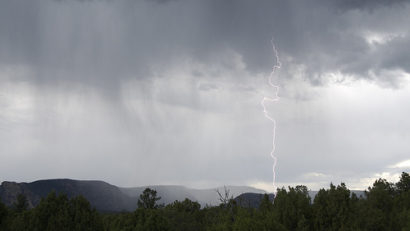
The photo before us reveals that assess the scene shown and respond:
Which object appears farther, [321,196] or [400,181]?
[400,181]

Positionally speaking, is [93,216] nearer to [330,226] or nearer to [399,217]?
[330,226]

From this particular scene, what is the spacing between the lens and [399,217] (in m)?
41.3

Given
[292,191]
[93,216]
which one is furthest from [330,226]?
[93,216]

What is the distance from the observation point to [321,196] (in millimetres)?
37688

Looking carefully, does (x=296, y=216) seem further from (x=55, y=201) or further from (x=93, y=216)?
(x=55, y=201)

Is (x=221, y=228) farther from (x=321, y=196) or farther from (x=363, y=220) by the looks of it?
(x=363, y=220)

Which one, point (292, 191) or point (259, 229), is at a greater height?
point (292, 191)

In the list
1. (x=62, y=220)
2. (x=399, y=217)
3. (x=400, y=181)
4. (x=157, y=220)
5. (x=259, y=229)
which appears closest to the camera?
(x=259, y=229)

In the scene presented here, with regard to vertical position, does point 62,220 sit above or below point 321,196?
below

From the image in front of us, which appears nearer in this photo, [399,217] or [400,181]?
[399,217]

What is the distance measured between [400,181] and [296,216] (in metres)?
52.8

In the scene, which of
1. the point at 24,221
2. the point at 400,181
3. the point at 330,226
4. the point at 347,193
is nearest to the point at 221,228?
the point at 330,226

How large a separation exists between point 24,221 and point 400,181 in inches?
2908

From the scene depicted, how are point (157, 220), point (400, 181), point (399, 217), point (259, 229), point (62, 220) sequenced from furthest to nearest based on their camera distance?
point (400, 181) < point (399, 217) < point (157, 220) < point (62, 220) < point (259, 229)
